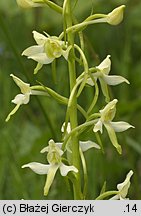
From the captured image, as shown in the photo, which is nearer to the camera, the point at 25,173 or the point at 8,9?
the point at 25,173

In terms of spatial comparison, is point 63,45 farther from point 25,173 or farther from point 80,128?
point 25,173

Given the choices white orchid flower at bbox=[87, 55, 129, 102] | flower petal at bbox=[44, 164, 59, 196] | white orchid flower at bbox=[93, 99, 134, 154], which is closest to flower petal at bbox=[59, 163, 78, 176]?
flower petal at bbox=[44, 164, 59, 196]

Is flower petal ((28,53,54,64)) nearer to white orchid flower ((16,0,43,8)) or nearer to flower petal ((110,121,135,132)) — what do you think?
white orchid flower ((16,0,43,8))

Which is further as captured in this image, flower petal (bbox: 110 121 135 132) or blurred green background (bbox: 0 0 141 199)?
blurred green background (bbox: 0 0 141 199)

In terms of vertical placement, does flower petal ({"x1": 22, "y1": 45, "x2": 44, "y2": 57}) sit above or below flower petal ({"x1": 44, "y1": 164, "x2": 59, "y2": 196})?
above

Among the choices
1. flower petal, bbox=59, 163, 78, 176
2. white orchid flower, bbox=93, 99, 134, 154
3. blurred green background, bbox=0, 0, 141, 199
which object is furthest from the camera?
blurred green background, bbox=0, 0, 141, 199

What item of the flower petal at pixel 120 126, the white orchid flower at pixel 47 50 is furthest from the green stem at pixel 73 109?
the flower petal at pixel 120 126

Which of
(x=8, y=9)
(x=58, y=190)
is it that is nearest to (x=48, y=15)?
(x=8, y=9)
